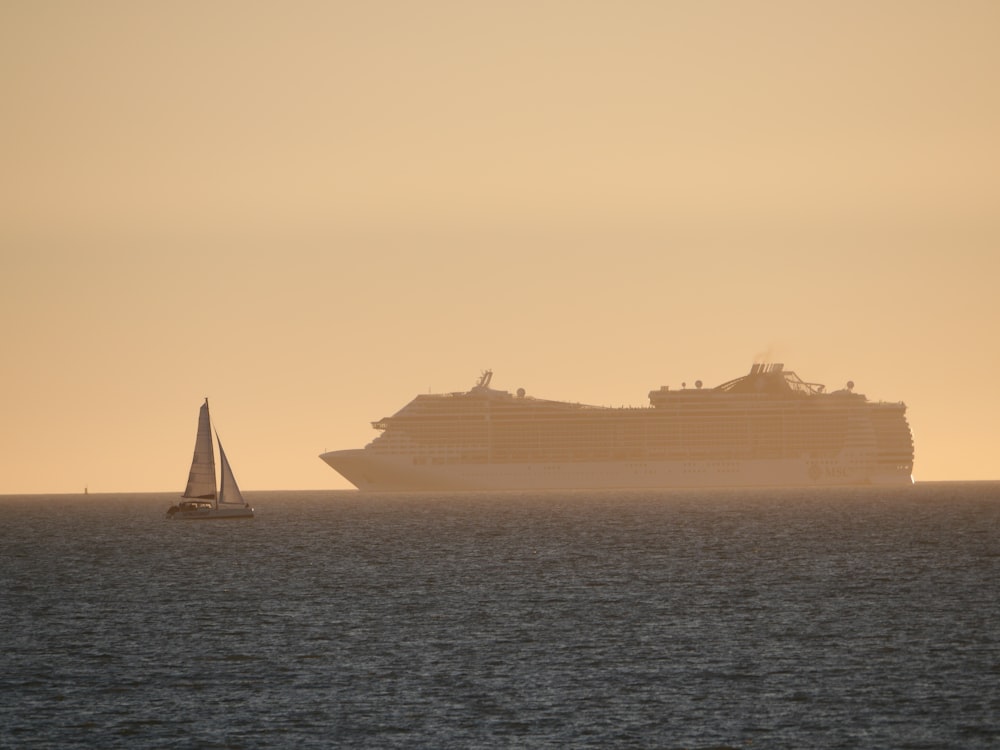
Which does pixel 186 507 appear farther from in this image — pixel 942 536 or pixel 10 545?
pixel 942 536

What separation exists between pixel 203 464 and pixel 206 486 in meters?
3.54

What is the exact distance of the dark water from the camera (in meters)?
39.5

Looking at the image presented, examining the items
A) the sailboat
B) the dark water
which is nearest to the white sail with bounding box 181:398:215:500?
the sailboat

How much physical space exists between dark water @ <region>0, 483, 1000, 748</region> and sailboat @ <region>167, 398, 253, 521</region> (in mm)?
31398

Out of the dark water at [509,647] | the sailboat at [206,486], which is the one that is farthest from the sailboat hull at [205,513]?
the dark water at [509,647]

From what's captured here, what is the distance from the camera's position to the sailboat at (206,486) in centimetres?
13425

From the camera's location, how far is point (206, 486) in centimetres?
13925

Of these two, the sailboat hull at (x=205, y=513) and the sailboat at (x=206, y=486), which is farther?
the sailboat hull at (x=205, y=513)

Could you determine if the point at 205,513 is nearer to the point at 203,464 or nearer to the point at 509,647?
the point at 203,464

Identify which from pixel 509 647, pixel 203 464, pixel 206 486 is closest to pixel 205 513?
pixel 206 486

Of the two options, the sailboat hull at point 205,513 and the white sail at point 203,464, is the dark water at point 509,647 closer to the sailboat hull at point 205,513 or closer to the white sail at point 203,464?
the white sail at point 203,464

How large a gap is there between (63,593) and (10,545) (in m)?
54.4

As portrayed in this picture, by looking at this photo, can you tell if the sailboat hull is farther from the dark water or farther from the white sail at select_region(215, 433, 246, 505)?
the dark water

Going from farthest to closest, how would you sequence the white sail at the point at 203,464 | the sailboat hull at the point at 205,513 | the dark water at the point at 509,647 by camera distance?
the sailboat hull at the point at 205,513 → the white sail at the point at 203,464 → the dark water at the point at 509,647
